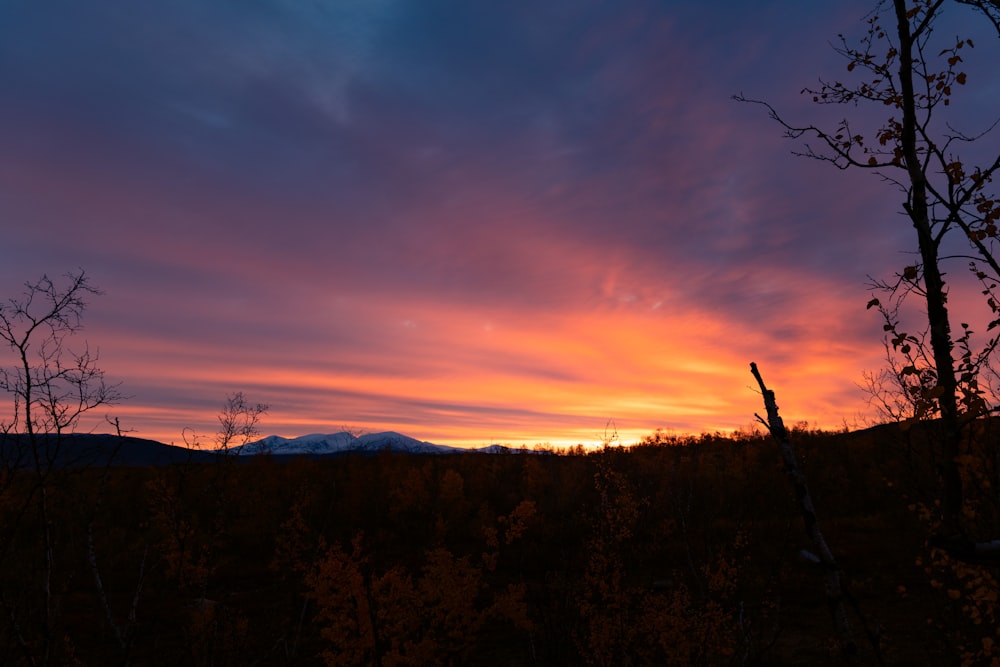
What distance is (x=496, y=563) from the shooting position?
3869 centimetres

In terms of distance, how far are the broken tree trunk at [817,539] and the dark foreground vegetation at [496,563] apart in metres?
0.21

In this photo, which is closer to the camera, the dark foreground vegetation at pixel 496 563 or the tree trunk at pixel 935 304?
the tree trunk at pixel 935 304

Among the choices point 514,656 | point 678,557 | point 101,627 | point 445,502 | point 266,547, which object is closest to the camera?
point 514,656

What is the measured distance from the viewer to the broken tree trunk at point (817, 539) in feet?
12.0

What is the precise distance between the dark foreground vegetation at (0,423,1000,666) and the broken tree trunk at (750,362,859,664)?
21 centimetres

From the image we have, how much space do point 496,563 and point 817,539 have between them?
3795 centimetres

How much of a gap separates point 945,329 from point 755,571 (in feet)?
137

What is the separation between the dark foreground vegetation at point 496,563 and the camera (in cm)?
915

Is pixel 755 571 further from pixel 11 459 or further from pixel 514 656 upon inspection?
pixel 11 459

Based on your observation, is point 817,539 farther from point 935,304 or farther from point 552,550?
point 552,550

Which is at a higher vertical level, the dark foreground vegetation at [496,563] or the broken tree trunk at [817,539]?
the broken tree trunk at [817,539]

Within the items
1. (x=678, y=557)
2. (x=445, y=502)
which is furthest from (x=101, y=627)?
(x=678, y=557)

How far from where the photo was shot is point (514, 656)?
2955cm

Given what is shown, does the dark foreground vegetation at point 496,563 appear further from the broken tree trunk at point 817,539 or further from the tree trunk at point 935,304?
the tree trunk at point 935,304
